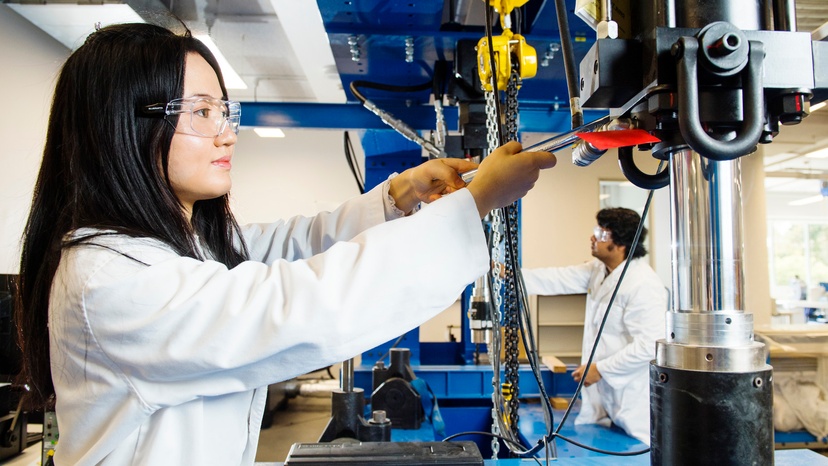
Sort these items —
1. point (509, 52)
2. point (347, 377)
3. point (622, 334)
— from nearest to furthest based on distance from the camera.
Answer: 1. point (509, 52)
2. point (347, 377)
3. point (622, 334)

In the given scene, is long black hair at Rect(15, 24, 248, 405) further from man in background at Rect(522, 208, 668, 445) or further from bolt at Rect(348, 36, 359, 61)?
man in background at Rect(522, 208, 668, 445)

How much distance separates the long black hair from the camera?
682mm

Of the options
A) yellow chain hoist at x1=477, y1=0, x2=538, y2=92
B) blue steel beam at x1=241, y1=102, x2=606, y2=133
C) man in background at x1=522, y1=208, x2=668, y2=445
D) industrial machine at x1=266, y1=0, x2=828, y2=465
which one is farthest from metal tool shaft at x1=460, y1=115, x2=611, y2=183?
man in background at x1=522, y1=208, x2=668, y2=445

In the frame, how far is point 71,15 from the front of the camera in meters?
3.02

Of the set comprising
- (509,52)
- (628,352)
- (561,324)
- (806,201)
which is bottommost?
(561,324)

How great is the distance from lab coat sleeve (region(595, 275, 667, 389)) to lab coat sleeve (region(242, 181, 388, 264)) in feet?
5.91

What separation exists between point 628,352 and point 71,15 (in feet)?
11.4

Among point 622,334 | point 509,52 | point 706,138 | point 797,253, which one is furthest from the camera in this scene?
point 797,253

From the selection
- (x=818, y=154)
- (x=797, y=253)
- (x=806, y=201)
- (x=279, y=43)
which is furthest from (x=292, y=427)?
(x=806, y=201)

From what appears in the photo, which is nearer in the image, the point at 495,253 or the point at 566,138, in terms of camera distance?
the point at 566,138

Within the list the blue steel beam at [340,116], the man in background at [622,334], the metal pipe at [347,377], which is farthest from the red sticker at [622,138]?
the man in background at [622,334]

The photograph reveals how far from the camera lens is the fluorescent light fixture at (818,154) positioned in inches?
215

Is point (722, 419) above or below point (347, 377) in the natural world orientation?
above

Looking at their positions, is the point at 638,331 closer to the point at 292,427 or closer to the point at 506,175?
the point at 506,175
